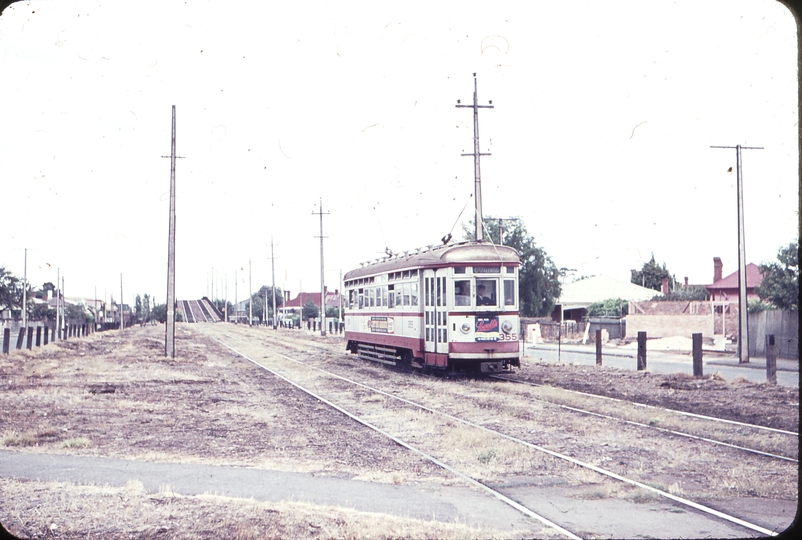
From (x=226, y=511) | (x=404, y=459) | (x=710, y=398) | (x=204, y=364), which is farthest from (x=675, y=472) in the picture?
(x=204, y=364)

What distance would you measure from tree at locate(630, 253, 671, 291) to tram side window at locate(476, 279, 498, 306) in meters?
81.8

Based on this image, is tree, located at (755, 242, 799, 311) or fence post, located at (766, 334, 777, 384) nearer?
fence post, located at (766, 334, 777, 384)

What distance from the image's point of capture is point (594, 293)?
250 ft

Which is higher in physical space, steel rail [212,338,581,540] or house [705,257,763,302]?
house [705,257,763,302]

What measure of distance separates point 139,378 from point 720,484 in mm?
15513

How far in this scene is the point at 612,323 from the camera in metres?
46.8

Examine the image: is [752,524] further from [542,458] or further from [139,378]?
[139,378]

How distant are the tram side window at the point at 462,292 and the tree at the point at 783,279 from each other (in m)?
20.1

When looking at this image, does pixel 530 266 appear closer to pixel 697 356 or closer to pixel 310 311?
pixel 697 356

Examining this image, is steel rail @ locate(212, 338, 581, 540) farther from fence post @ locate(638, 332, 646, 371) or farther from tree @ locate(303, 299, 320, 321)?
tree @ locate(303, 299, 320, 321)

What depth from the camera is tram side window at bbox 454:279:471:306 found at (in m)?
18.6

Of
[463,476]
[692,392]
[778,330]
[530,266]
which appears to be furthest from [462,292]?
[530,266]

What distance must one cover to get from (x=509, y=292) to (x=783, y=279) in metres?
20.4

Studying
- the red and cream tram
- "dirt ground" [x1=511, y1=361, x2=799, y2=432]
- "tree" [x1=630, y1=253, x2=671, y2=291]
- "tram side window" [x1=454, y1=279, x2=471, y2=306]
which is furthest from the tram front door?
"tree" [x1=630, y1=253, x2=671, y2=291]
